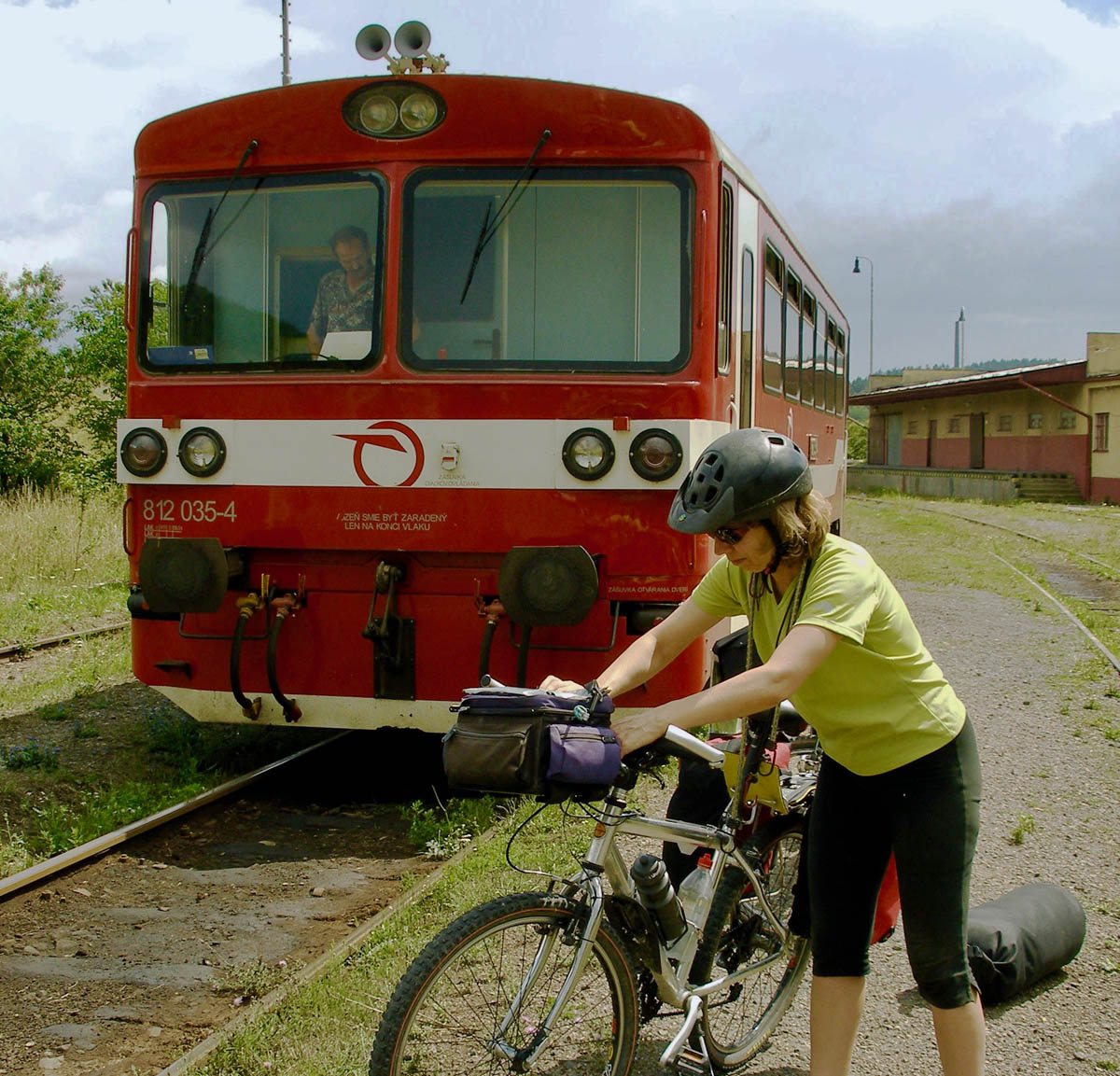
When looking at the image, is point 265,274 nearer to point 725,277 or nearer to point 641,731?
point 725,277

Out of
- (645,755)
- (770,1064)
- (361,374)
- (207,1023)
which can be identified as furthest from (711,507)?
(361,374)

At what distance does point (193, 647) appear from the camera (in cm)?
601

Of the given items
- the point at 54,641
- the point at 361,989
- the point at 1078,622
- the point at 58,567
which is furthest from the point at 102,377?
the point at 361,989

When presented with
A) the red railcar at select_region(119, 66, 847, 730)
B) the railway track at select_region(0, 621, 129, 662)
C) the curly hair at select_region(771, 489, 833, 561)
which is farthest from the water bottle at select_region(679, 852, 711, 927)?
the railway track at select_region(0, 621, 129, 662)

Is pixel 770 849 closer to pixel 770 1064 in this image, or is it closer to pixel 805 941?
pixel 805 941

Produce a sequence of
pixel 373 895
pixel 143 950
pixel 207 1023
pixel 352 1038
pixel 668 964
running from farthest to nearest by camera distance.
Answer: pixel 373 895 < pixel 143 950 < pixel 207 1023 < pixel 352 1038 < pixel 668 964

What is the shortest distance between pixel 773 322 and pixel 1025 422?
3297 centimetres

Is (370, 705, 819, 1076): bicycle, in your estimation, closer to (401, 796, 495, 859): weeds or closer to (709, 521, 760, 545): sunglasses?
(709, 521, 760, 545): sunglasses

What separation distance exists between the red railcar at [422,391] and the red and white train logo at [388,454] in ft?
0.04

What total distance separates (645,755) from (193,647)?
379 centimetres

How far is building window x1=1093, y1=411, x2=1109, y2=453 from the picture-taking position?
3322 centimetres

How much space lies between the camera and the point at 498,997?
273 centimetres

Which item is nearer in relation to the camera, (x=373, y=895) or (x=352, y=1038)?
(x=352, y=1038)

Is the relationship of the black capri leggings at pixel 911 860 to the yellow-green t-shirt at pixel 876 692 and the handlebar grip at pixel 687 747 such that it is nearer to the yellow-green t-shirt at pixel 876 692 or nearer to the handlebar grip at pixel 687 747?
the yellow-green t-shirt at pixel 876 692
